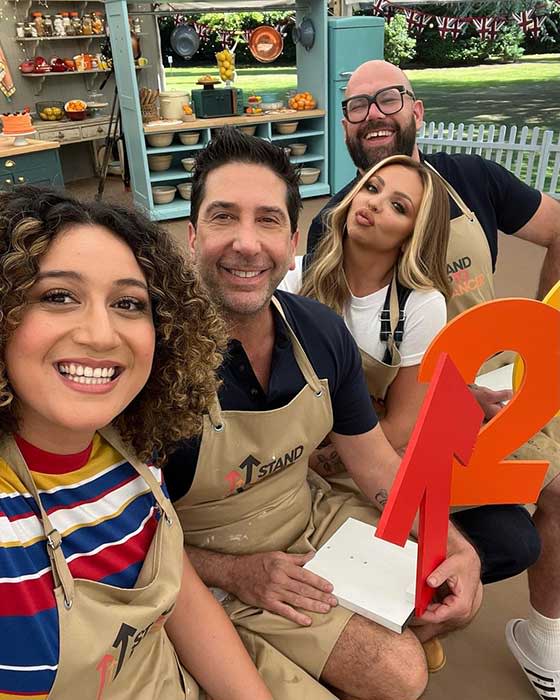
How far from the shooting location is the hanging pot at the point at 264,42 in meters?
6.32

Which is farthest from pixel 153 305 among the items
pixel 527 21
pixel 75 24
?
pixel 527 21

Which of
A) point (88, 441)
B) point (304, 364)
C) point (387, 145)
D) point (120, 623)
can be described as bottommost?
point (120, 623)

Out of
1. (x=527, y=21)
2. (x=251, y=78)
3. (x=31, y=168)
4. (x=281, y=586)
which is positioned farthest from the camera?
(x=251, y=78)

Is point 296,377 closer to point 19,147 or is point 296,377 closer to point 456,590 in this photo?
point 456,590

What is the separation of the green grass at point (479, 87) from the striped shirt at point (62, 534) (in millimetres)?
9297

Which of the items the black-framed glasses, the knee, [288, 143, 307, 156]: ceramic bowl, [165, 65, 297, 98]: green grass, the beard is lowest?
[165, 65, 297, 98]: green grass

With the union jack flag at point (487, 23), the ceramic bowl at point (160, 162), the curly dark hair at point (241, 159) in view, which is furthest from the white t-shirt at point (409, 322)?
the union jack flag at point (487, 23)

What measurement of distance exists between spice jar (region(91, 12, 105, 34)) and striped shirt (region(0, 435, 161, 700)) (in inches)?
312

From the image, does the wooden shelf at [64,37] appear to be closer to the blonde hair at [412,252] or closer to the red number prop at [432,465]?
the blonde hair at [412,252]

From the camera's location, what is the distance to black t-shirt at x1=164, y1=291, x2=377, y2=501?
127 cm

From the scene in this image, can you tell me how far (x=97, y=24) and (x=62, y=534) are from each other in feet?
26.6

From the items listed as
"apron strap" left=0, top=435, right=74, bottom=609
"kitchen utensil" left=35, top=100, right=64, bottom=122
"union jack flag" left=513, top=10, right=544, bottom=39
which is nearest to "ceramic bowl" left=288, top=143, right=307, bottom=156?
"kitchen utensil" left=35, top=100, right=64, bottom=122

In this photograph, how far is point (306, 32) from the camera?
19.9 ft

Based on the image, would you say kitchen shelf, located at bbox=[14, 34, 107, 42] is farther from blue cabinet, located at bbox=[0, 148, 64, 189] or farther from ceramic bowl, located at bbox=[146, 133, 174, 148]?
blue cabinet, located at bbox=[0, 148, 64, 189]
